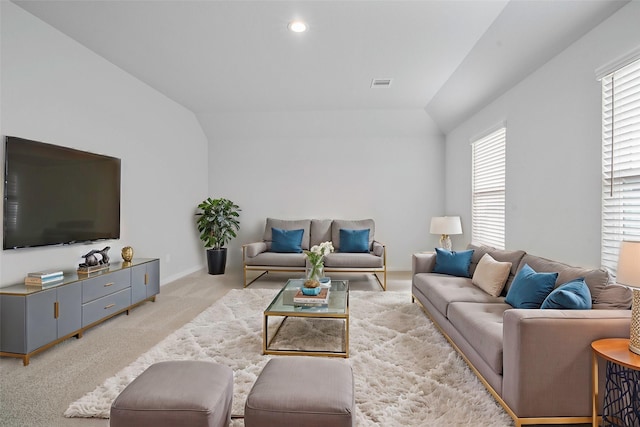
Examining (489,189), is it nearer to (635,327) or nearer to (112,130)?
(635,327)

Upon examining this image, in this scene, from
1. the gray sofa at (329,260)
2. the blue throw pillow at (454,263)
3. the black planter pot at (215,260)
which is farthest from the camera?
the black planter pot at (215,260)

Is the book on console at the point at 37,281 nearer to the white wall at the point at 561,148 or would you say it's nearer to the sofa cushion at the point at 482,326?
the sofa cushion at the point at 482,326

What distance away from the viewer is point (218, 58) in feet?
12.5

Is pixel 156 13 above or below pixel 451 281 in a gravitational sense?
above

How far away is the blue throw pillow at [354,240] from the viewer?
559 centimetres

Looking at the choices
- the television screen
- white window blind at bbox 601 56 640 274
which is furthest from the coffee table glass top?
the television screen

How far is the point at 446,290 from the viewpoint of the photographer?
3.17 meters

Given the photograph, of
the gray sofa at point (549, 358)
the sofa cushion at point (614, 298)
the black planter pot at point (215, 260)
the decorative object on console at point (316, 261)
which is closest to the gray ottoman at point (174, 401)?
the gray sofa at point (549, 358)

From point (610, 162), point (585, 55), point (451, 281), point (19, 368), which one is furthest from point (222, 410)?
point (585, 55)

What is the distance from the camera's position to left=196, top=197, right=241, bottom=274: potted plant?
5941 millimetres

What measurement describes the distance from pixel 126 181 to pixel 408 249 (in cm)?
472

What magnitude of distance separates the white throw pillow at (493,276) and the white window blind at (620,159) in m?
0.72

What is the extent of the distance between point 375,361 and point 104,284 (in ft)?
8.68

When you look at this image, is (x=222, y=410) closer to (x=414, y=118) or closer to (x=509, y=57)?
(x=509, y=57)
